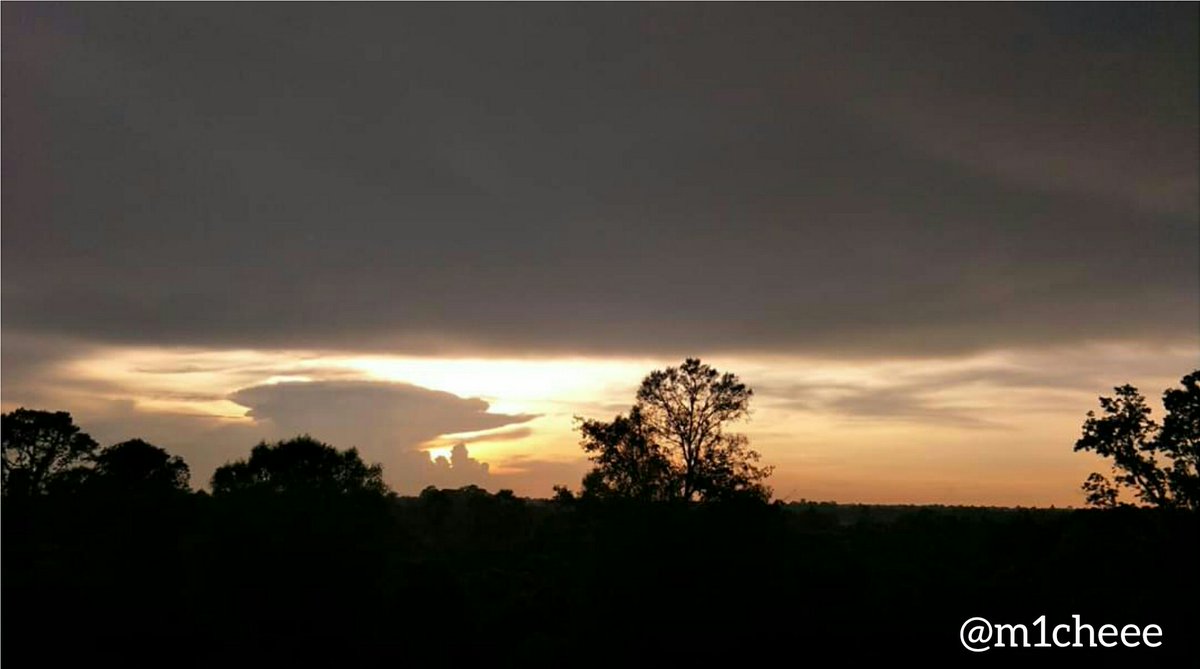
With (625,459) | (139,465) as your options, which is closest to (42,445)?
(139,465)

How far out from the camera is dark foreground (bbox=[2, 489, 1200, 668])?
48.5 metres

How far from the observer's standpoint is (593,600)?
50344 millimetres

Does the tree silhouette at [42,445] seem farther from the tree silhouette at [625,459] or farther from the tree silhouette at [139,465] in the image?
the tree silhouette at [625,459]

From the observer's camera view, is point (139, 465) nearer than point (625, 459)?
No

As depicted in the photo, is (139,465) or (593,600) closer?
(593,600)

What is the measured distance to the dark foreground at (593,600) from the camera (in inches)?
1911

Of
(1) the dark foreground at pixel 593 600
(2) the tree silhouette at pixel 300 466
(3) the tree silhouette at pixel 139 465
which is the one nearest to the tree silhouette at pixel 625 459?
(1) the dark foreground at pixel 593 600

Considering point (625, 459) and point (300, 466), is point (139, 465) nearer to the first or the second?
point (300, 466)

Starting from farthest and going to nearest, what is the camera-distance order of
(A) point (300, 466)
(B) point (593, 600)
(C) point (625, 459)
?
(A) point (300, 466) → (C) point (625, 459) → (B) point (593, 600)

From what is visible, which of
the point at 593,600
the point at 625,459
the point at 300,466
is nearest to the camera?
the point at 593,600

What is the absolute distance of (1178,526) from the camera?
174ft

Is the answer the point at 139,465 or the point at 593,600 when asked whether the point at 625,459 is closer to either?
the point at 593,600

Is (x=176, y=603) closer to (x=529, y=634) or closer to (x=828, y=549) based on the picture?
(x=529, y=634)

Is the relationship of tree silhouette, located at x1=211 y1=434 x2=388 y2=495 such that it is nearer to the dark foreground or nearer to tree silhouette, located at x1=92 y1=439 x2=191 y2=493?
tree silhouette, located at x1=92 y1=439 x2=191 y2=493
